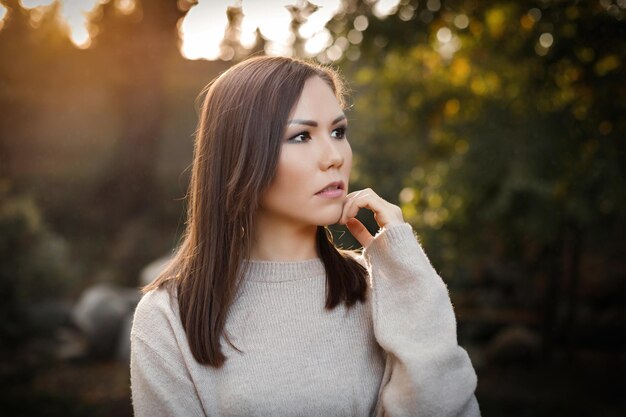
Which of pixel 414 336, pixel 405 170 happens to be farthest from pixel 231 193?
pixel 405 170

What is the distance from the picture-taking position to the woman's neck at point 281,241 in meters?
2.03

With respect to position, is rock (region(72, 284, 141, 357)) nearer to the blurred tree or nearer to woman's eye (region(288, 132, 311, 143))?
the blurred tree

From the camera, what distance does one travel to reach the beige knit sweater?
69.0 inches

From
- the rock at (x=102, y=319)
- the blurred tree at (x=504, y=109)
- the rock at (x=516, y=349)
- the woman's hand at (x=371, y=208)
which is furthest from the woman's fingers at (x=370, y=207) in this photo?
the rock at (x=102, y=319)

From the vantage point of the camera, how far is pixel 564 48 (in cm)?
380

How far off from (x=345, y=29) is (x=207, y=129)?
2275 millimetres

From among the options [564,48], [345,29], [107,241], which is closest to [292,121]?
[345,29]

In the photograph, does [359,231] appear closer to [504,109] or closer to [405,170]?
[504,109]

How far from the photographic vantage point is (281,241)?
204cm

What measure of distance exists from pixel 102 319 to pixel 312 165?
6.51 metres

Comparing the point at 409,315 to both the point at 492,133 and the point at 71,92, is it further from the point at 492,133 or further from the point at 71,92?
the point at 71,92

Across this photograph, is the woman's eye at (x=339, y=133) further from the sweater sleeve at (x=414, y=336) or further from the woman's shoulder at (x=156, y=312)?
the woman's shoulder at (x=156, y=312)

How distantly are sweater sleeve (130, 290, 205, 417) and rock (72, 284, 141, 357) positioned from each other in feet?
20.1

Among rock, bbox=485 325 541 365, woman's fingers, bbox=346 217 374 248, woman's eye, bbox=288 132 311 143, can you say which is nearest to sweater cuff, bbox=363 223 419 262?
woman's fingers, bbox=346 217 374 248
